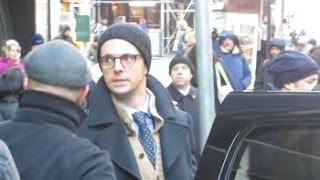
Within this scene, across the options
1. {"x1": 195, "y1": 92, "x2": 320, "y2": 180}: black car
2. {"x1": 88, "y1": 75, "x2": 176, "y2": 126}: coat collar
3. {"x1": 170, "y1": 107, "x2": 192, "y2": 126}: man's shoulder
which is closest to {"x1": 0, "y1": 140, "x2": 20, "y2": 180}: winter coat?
{"x1": 195, "y1": 92, "x2": 320, "y2": 180}: black car

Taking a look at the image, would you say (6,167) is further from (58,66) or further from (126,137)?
(126,137)

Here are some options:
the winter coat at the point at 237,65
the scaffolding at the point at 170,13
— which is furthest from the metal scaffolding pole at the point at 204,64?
the scaffolding at the point at 170,13

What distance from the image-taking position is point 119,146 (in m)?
3.57

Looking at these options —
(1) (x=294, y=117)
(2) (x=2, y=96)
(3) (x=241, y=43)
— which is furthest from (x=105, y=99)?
(3) (x=241, y=43)

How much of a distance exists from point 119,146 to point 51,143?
0.76m

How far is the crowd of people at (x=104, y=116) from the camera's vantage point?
2814mm

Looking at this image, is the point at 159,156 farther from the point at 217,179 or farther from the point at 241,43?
the point at 241,43

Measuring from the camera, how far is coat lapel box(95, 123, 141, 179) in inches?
138

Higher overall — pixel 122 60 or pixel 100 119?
pixel 122 60

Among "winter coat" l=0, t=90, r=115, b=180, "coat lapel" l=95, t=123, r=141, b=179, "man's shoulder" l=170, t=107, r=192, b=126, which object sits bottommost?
"coat lapel" l=95, t=123, r=141, b=179

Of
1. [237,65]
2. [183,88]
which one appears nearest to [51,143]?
[183,88]

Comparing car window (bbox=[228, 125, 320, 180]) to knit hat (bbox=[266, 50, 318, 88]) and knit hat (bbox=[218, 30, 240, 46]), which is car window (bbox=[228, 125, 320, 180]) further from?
knit hat (bbox=[218, 30, 240, 46])

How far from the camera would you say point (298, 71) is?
4441 mm

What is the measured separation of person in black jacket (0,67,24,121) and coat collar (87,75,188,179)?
3.51 metres
